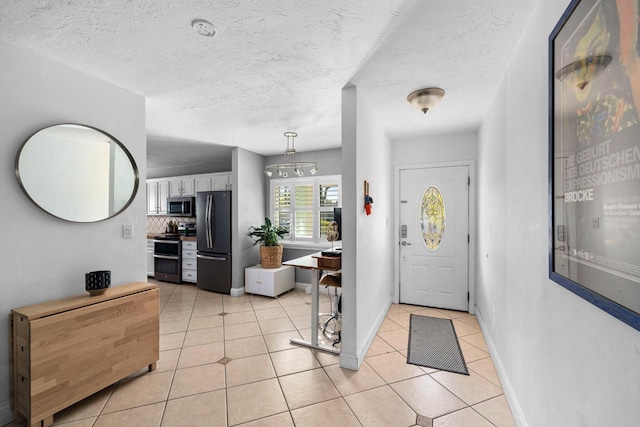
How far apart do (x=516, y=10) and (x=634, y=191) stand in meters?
1.30

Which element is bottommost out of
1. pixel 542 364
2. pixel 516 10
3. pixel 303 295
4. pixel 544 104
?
pixel 303 295

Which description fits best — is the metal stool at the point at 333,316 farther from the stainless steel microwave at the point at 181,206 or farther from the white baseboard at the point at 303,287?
the stainless steel microwave at the point at 181,206

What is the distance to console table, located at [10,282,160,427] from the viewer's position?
1.69m

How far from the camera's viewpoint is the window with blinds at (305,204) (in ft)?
15.8

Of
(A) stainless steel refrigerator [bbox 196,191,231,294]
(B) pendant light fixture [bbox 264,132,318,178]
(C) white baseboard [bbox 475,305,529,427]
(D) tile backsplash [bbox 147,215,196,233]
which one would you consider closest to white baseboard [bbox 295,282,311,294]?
(A) stainless steel refrigerator [bbox 196,191,231,294]

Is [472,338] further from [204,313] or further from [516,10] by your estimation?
[204,313]

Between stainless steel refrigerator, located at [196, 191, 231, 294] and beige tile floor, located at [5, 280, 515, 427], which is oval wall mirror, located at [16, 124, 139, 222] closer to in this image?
beige tile floor, located at [5, 280, 515, 427]

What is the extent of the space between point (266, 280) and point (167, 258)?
2.48 metres

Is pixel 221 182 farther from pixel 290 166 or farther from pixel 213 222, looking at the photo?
pixel 290 166

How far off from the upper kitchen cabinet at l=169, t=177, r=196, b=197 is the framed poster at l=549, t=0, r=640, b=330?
19.4ft

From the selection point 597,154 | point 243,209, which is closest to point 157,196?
point 243,209

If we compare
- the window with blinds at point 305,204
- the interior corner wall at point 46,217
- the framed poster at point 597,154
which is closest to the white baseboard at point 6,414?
the interior corner wall at point 46,217

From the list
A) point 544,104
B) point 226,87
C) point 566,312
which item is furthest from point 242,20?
point 566,312

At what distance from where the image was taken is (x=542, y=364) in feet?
4.58
